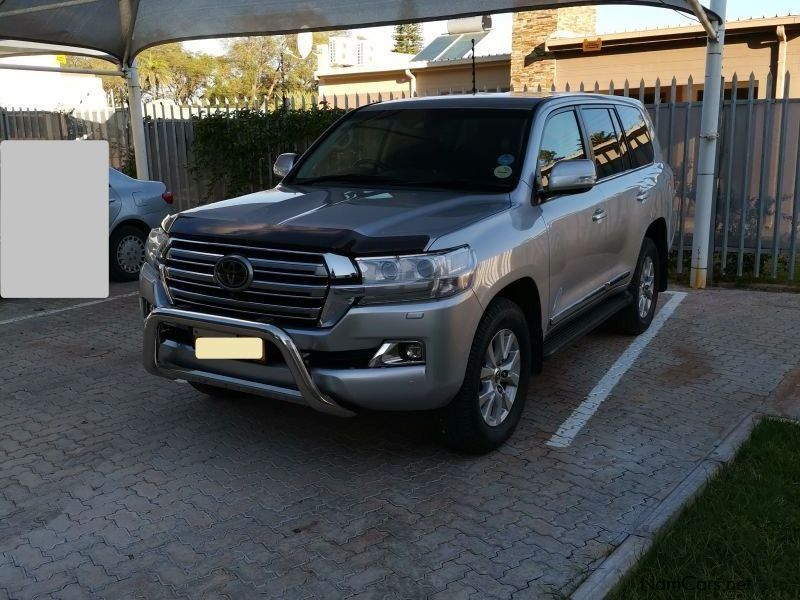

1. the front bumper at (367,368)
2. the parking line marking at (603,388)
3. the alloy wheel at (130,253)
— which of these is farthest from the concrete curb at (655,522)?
the alloy wheel at (130,253)

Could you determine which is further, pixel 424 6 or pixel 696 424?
pixel 424 6

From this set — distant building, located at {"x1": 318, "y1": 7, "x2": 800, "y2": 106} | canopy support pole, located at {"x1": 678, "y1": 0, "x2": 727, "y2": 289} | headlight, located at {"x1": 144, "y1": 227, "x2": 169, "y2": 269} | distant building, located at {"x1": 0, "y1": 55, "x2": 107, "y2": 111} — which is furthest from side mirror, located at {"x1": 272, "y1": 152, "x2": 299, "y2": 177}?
distant building, located at {"x1": 0, "y1": 55, "x2": 107, "y2": 111}

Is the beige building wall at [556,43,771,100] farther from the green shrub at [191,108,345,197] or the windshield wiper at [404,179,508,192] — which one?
the windshield wiper at [404,179,508,192]

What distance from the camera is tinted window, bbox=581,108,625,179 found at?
587cm

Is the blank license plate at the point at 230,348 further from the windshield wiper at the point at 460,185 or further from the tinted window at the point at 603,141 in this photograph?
the tinted window at the point at 603,141

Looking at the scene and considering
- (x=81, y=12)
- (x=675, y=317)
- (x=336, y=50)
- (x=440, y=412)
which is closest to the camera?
(x=440, y=412)

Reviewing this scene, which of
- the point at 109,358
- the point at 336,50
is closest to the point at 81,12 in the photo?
the point at 109,358

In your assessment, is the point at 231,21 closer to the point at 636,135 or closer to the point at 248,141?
the point at 248,141

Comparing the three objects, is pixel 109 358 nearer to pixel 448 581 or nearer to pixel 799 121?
pixel 448 581

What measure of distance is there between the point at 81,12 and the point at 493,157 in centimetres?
677

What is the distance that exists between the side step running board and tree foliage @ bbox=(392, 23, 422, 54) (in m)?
72.0

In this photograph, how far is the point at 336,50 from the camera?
31.0m

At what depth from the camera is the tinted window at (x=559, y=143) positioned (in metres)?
5.12

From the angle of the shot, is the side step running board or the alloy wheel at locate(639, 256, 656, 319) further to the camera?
the alloy wheel at locate(639, 256, 656, 319)
